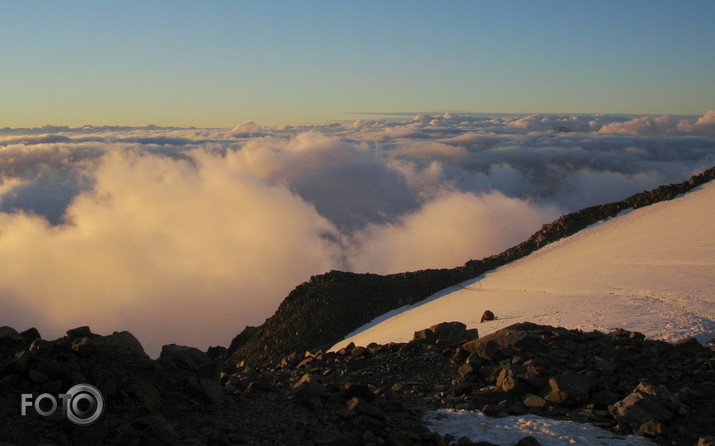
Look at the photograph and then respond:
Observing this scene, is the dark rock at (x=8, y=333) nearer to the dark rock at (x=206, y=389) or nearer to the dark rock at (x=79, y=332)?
the dark rock at (x=79, y=332)

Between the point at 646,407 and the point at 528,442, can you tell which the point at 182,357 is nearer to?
the point at 528,442

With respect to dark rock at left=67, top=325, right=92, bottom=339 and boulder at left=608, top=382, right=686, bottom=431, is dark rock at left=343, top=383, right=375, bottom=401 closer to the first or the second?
boulder at left=608, top=382, right=686, bottom=431

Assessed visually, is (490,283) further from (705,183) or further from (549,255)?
(705,183)

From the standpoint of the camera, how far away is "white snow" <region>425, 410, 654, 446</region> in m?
6.71

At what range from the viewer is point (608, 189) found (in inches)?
6875

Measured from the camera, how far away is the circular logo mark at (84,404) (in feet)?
19.6

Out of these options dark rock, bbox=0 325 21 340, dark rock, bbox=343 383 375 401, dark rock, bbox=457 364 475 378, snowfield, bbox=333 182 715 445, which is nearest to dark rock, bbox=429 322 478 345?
snowfield, bbox=333 182 715 445

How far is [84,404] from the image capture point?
20.7ft

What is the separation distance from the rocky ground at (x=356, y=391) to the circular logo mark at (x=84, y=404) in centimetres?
11

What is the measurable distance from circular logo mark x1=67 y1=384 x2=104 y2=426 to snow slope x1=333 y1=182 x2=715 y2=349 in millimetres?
8579

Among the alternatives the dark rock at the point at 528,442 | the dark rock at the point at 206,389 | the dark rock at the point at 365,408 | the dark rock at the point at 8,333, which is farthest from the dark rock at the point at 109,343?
the dark rock at the point at 528,442

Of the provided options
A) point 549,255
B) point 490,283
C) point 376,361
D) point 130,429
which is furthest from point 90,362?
point 549,255

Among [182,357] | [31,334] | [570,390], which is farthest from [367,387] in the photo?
[31,334]

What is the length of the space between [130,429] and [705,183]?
2737cm
